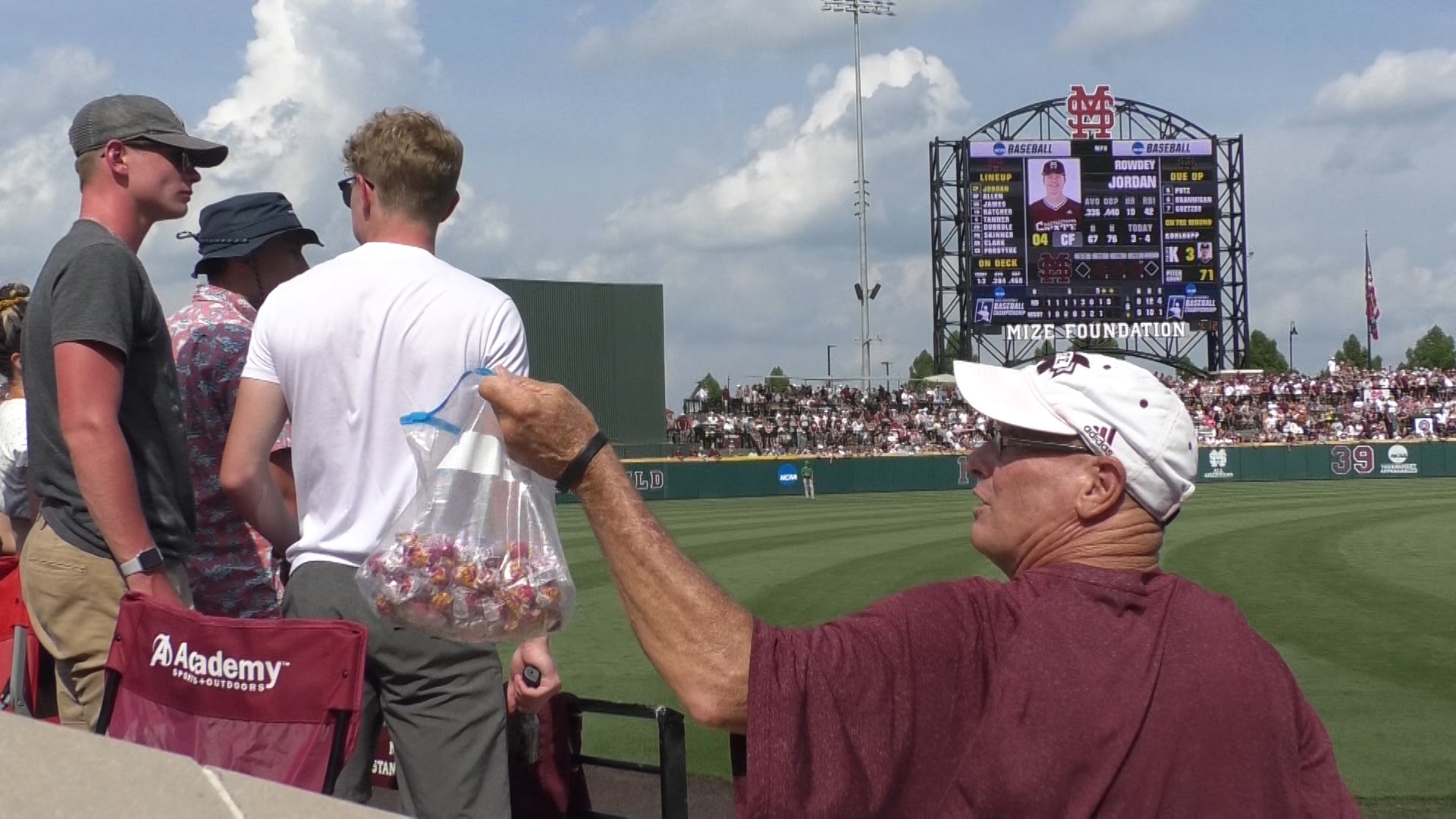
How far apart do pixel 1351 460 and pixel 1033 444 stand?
4356cm

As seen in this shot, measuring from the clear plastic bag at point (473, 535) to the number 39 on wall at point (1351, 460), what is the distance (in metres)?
43.2

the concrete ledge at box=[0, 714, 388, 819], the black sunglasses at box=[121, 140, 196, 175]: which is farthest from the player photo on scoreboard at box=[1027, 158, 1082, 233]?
the concrete ledge at box=[0, 714, 388, 819]

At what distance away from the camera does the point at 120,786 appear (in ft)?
5.95

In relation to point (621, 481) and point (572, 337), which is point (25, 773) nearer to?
point (621, 481)

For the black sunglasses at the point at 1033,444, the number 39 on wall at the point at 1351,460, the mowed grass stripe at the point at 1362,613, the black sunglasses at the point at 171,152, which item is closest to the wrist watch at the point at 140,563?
the black sunglasses at the point at 171,152

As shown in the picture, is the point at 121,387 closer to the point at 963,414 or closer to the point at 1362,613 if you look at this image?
the point at 1362,613

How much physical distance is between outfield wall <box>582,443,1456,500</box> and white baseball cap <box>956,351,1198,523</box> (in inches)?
1304

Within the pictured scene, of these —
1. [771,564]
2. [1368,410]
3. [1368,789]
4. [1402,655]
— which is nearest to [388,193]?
[1368,789]

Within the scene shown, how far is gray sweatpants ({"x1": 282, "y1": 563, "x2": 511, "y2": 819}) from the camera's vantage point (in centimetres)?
298

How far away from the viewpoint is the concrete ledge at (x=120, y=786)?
5.80ft

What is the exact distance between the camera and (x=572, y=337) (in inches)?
1885

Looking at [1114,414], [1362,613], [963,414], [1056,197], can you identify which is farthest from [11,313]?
[963,414]

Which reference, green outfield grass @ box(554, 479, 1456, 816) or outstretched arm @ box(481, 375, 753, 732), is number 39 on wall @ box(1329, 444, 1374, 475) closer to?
green outfield grass @ box(554, 479, 1456, 816)

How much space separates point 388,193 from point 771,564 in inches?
503
